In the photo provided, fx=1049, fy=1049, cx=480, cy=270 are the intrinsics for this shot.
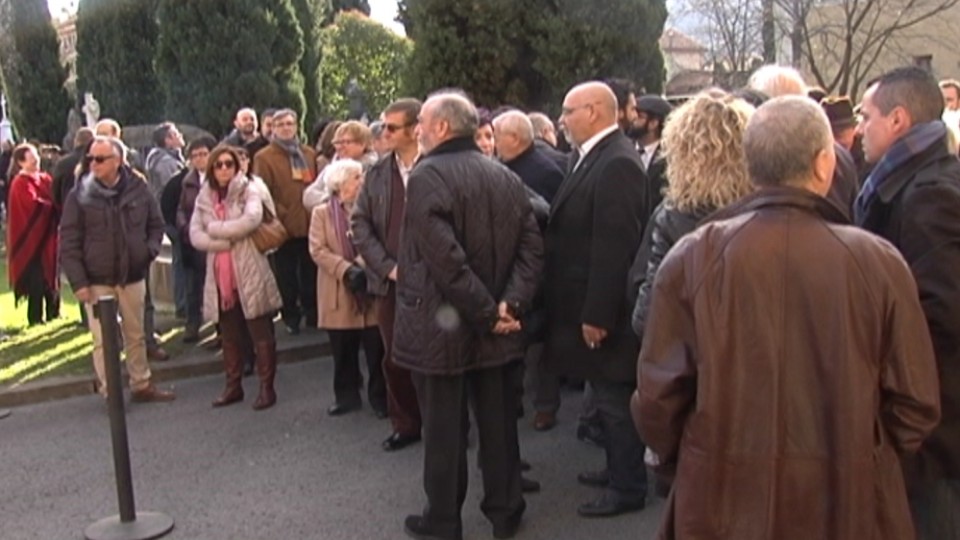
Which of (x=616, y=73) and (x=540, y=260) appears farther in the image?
(x=616, y=73)

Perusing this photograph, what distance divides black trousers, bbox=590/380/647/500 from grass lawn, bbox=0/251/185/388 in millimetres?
5255

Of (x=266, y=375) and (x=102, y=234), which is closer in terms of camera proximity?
(x=102, y=234)

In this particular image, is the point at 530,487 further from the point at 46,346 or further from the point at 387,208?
the point at 46,346

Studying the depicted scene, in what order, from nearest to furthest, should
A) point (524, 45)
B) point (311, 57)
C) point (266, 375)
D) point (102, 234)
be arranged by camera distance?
point (102, 234) → point (266, 375) → point (524, 45) → point (311, 57)

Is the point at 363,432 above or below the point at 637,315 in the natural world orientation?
below

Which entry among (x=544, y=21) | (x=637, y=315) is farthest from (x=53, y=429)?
(x=544, y=21)

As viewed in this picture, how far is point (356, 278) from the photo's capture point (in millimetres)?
6957

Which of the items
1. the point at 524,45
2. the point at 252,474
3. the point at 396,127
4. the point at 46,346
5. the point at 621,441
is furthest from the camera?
the point at 524,45

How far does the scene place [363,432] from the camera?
23.3ft

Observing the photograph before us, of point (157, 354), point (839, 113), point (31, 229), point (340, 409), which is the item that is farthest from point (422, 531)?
point (31, 229)

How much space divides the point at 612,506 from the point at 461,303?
1415 mm

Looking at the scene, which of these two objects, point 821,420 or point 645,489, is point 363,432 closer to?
point 645,489

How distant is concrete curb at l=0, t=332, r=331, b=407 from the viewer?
839cm

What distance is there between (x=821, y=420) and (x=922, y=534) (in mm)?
1258
